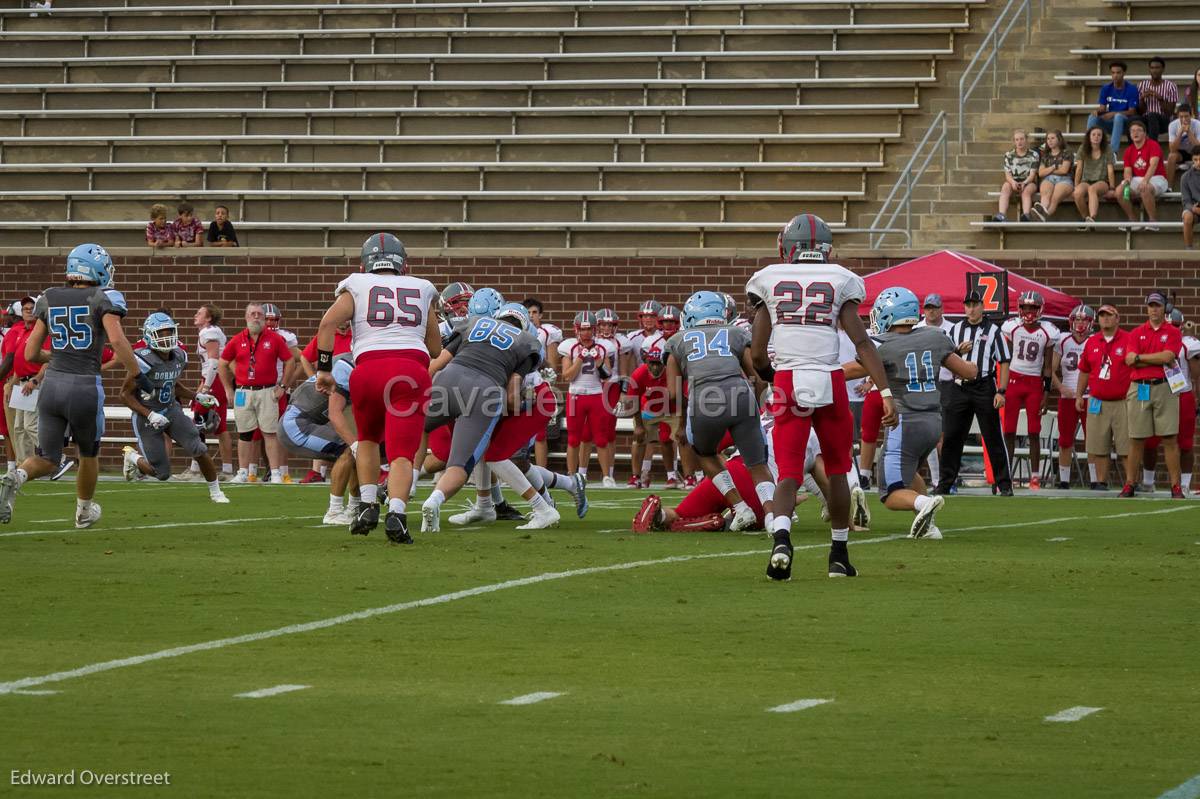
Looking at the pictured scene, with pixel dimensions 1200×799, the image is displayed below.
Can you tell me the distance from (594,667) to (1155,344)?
13677 mm

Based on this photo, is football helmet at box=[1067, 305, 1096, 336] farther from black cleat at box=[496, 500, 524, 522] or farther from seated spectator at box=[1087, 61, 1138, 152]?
black cleat at box=[496, 500, 524, 522]

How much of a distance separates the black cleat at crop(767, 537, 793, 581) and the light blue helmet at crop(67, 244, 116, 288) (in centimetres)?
551

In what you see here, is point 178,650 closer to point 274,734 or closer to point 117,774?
→ point 274,734

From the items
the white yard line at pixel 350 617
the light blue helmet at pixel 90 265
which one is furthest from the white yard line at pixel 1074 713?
the light blue helmet at pixel 90 265

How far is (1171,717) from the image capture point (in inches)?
247

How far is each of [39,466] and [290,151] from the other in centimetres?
1444

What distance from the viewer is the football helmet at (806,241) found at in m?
10.2

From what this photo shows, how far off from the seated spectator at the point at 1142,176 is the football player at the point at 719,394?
34.8ft

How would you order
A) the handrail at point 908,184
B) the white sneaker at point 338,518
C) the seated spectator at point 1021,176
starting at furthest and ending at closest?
the handrail at point 908,184
the seated spectator at point 1021,176
the white sneaker at point 338,518

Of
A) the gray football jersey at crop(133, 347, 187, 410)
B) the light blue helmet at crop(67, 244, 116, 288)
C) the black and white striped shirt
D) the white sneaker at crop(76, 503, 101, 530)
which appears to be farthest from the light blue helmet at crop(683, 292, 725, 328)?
the black and white striped shirt

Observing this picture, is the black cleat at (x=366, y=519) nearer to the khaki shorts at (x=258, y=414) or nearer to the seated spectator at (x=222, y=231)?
the khaki shorts at (x=258, y=414)

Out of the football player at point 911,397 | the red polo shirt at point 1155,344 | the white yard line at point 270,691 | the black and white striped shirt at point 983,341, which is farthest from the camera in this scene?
the red polo shirt at point 1155,344

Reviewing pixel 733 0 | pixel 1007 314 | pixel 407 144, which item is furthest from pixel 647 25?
pixel 1007 314

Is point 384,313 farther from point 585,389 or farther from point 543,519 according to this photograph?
point 585,389
